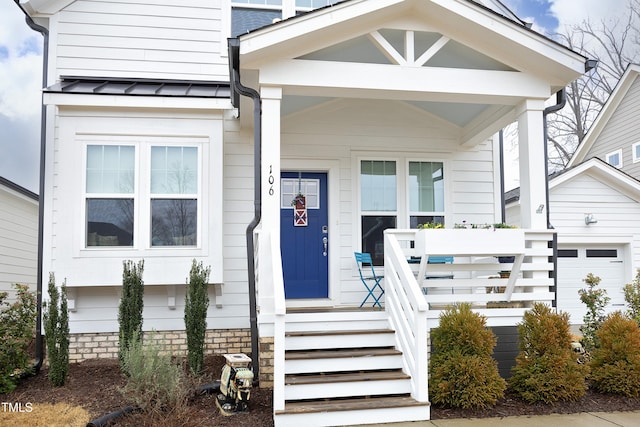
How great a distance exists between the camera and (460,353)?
16.1ft

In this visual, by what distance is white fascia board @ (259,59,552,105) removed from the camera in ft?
18.7

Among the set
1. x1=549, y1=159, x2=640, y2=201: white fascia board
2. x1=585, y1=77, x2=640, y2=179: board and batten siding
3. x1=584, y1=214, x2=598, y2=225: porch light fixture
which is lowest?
x1=584, y1=214, x2=598, y2=225: porch light fixture

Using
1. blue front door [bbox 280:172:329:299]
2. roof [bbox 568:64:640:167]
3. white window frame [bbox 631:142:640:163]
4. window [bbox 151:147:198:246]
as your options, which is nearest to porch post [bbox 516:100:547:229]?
blue front door [bbox 280:172:329:299]

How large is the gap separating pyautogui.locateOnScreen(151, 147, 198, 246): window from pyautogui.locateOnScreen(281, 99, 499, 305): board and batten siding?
138 cm

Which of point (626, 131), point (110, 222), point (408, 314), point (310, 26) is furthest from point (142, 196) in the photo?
point (626, 131)

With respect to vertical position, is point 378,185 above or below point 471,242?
above

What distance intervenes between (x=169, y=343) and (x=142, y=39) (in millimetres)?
4212

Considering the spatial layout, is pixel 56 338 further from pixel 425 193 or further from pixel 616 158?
pixel 616 158

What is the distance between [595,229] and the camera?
1086 cm

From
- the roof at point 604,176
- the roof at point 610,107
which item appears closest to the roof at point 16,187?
the roof at point 604,176

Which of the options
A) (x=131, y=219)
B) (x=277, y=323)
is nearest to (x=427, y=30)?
(x=277, y=323)

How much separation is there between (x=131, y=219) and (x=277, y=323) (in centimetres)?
312

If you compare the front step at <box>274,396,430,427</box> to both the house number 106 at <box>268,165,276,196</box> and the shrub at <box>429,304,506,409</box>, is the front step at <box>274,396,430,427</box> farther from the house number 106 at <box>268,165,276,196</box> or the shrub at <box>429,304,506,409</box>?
the house number 106 at <box>268,165,276,196</box>

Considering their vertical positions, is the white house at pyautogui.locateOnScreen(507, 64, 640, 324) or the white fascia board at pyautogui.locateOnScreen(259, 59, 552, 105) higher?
the white fascia board at pyautogui.locateOnScreen(259, 59, 552, 105)
